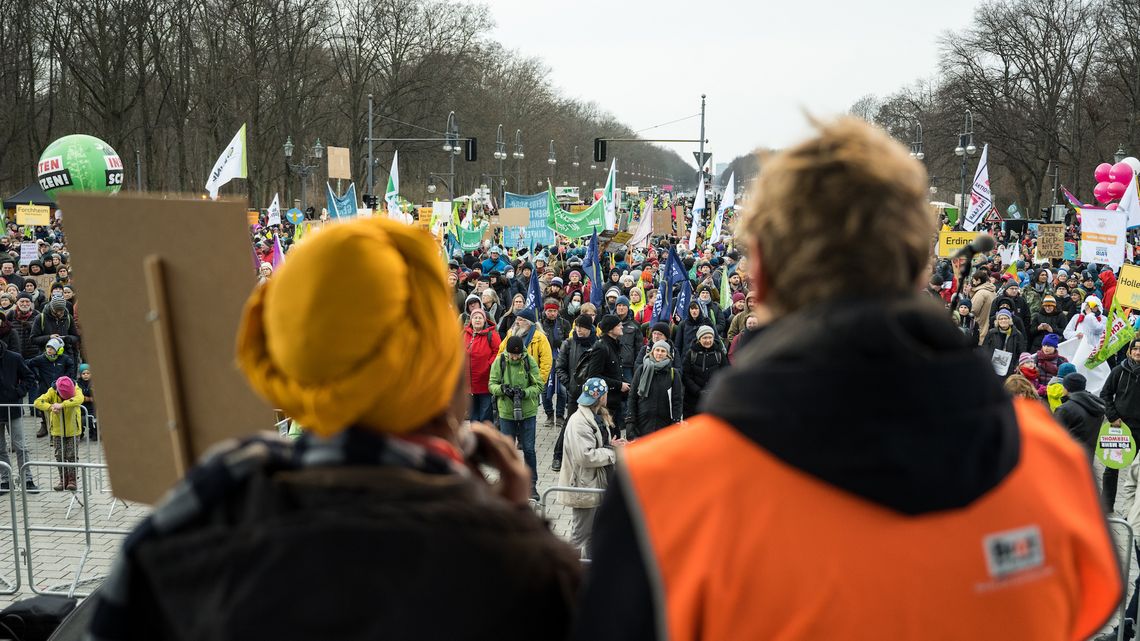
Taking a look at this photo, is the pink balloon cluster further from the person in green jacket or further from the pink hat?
the pink hat

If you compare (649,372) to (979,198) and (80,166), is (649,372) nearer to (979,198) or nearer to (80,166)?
(80,166)

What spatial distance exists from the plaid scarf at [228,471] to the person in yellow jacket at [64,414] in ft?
28.6

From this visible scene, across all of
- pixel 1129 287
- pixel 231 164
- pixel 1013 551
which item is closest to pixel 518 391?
pixel 1129 287

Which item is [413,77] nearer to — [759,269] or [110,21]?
[110,21]

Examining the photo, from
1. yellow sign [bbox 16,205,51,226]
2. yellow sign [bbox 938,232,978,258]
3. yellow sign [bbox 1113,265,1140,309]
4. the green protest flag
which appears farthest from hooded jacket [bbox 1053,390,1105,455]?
yellow sign [bbox 16,205,51,226]

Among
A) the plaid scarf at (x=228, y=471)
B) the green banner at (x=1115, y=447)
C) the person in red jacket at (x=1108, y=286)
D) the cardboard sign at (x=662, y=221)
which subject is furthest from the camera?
the cardboard sign at (x=662, y=221)

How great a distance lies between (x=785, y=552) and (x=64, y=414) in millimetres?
9323

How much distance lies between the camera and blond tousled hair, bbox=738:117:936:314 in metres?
1.33

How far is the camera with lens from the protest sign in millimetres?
7816

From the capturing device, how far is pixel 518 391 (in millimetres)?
9469

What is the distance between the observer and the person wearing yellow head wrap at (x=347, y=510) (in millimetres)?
1330

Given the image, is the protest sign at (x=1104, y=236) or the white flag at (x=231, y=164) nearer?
the protest sign at (x=1104, y=236)

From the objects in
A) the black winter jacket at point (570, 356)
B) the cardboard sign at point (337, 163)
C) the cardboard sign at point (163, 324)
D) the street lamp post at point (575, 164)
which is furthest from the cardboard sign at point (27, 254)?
the street lamp post at point (575, 164)

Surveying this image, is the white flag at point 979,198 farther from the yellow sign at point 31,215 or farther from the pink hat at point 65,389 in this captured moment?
the yellow sign at point 31,215
